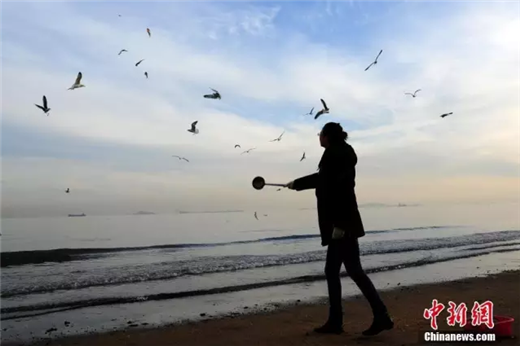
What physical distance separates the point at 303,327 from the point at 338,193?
6.76 ft

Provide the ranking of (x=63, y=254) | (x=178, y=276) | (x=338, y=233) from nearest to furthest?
(x=338, y=233) → (x=178, y=276) → (x=63, y=254)

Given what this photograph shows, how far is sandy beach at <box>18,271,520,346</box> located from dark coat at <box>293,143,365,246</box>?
45.2 inches

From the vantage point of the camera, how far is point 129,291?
10031 millimetres

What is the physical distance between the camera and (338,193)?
4.97m

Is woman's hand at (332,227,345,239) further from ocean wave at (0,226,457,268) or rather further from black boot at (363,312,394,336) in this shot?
ocean wave at (0,226,457,268)

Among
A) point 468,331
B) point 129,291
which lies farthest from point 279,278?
point 468,331

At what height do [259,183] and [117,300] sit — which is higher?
[259,183]

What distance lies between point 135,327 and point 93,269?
Answer: 7.48 metres

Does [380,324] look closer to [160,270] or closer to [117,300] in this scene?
[117,300]

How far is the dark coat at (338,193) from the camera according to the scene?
493cm

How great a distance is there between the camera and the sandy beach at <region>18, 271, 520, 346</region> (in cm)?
512

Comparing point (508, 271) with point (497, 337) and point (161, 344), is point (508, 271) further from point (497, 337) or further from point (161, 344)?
point (161, 344)

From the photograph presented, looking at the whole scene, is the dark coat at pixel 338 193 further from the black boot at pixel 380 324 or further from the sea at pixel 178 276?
the sea at pixel 178 276

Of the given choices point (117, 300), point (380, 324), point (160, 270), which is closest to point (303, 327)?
point (380, 324)
